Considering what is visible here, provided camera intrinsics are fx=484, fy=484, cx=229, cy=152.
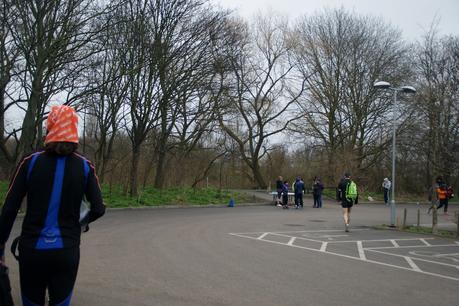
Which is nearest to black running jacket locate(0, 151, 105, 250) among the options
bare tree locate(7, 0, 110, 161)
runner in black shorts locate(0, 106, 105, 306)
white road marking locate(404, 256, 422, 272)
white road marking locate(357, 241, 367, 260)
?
runner in black shorts locate(0, 106, 105, 306)

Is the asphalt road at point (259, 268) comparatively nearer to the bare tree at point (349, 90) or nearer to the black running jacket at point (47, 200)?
the black running jacket at point (47, 200)

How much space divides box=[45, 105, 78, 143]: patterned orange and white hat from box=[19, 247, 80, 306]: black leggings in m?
0.74

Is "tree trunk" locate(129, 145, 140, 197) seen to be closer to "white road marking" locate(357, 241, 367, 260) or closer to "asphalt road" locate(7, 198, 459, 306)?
"asphalt road" locate(7, 198, 459, 306)

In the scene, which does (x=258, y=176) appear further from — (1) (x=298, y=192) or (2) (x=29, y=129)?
(2) (x=29, y=129)

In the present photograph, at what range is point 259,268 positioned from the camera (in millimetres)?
8711

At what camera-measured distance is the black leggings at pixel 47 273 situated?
309 centimetres

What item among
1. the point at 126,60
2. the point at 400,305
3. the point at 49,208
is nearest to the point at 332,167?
Result: the point at 126,60

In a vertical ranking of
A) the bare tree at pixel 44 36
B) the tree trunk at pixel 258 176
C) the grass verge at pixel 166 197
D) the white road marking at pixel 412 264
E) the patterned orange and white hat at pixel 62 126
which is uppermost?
the bare tree at pixel 44 36

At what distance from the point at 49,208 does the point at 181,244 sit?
8689 millimetres

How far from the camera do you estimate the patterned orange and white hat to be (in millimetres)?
3260

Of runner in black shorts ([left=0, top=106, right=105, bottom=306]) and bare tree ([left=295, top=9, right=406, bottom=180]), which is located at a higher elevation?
bare tree ([left=295, top=9, right=406, bottom=180])

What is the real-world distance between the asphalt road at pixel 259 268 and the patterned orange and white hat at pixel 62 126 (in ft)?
11.2

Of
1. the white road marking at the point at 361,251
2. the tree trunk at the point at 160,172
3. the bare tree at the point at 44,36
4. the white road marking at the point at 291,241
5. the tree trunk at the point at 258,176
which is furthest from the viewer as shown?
the tree trunk at the point at 258,176

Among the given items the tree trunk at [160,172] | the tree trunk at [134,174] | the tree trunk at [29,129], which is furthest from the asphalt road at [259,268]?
the tree trunk at [160,172]
